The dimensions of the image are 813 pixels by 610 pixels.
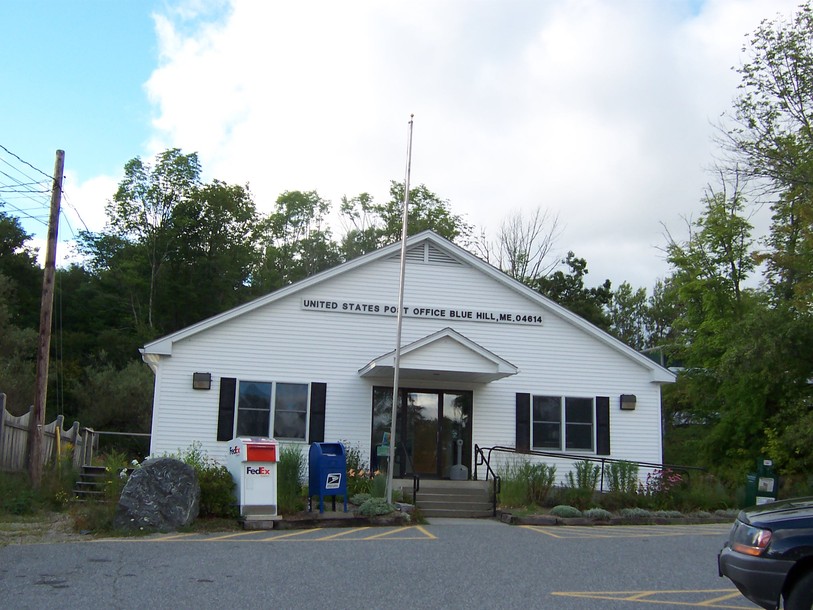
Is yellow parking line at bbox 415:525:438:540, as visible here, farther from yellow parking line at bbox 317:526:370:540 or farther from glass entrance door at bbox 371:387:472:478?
glass entrance door at bbox 371:387:472:478

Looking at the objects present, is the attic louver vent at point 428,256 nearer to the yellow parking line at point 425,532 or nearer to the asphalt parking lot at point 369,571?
the yellow parking line at point 425,532

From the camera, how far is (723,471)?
94.4 feet

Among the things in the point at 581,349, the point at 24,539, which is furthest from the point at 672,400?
the point at 24,539

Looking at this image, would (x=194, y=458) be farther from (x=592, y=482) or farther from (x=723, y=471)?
(x=723, y=471)

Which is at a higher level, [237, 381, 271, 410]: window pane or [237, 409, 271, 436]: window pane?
[237, 381, 271, 410]: window pane

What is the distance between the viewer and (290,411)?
19422mm

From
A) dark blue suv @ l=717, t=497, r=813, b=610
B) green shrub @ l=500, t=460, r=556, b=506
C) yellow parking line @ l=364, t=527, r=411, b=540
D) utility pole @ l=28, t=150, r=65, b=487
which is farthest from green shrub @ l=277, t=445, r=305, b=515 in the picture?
dark blue suv @ l=717, t=497, r=813, b=610

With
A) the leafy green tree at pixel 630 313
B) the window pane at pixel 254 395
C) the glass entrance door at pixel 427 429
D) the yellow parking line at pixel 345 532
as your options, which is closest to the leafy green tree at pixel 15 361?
the window pane at pixel 254 395

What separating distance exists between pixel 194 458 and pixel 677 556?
949 centimetres

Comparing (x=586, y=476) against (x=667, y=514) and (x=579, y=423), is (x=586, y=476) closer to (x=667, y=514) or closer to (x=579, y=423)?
(x=667, y=514)

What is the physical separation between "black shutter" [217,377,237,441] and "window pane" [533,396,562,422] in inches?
285

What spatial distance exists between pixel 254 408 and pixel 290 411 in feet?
2.70

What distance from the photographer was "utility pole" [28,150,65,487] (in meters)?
18.2

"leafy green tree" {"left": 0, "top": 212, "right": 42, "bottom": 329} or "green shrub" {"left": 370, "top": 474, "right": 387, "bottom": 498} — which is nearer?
"green shrub" {"left": 370, "top": 474, "right": 387, "bottom": 498}
